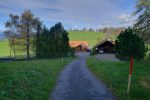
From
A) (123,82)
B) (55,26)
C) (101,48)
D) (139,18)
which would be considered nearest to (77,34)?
(101,48)

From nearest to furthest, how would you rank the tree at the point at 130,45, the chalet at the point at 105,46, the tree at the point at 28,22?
the tree at the point at 130,45 < the tree at the point at 28,22 < the chalet at the point at 105,46

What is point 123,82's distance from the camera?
16.5 m

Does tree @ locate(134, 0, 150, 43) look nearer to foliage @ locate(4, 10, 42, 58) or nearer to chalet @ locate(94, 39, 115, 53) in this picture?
foliage @ locate(4, 10, 42, 58)

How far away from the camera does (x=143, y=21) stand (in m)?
37.5

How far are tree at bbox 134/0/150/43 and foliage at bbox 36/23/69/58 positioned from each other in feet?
93.4

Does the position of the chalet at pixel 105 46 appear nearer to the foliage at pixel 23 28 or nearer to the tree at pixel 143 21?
the foliage at pixel 23 28

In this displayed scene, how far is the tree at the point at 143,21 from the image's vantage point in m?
35.9

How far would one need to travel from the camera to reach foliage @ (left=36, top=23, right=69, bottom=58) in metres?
62.9

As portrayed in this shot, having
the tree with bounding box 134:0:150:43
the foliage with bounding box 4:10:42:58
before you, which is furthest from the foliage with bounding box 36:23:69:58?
the tree with bounding box 134:0:150:43

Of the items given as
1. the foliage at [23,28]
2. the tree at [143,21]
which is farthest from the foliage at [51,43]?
the tree at [143,21]

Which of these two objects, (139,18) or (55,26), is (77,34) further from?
(139,18)

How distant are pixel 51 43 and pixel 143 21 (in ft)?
105

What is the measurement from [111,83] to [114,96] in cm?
356

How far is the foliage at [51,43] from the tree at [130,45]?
28623mm
